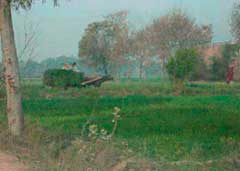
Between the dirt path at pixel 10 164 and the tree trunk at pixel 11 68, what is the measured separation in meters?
2.02

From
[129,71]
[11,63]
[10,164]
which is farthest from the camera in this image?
[129,71]

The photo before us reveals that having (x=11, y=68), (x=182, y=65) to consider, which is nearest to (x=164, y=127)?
(x=11, y=68)

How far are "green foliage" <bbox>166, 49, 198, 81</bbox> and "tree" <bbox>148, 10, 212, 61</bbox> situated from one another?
730 inches

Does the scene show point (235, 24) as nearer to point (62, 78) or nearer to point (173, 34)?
point (62, 78)

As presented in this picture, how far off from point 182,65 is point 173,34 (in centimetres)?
2125

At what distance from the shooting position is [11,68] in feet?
40.8

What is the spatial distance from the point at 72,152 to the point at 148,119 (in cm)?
690

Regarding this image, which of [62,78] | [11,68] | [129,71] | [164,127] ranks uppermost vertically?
[11,68]

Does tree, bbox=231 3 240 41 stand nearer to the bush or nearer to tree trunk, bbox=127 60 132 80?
the bush

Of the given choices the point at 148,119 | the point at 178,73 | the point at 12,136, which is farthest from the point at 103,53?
the point at 12,136

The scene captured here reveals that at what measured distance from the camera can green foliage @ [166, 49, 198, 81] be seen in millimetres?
34406

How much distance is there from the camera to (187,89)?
33.2 meters

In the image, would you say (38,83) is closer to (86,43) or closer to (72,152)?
(86,43)

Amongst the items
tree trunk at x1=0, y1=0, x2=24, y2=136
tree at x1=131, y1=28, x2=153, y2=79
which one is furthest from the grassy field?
tree at x1=131, y1=28, x2=153, y2=79
